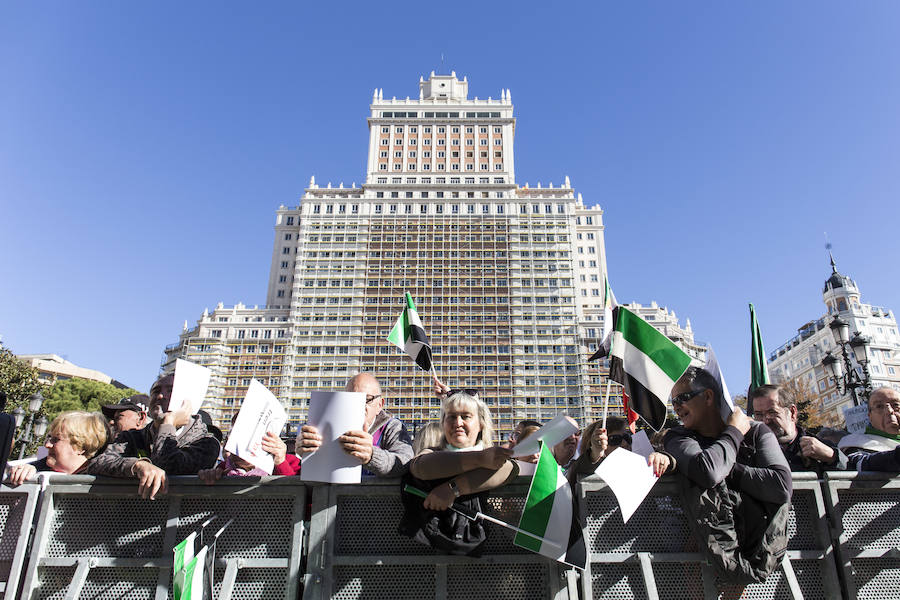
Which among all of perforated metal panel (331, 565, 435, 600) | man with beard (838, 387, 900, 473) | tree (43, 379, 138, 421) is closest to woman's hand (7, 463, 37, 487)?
perforated metal panel (331, 565, 435, 600)

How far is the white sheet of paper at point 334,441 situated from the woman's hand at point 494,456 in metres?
0.62

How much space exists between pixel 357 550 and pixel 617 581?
1329 millimetres

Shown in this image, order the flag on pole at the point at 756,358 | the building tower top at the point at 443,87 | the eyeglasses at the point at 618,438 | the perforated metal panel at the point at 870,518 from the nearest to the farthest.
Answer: the perforated metal panel at the point at 870,518 < the eyeglasses at the point at 618,438 < the flag on pole at the point at 756,358 < the building tower top at the point at 443,87

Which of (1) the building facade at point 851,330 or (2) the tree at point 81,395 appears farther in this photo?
(1) the building facade at point 851,330

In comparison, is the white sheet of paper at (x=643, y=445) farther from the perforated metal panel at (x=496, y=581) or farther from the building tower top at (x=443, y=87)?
the building tower top at (x=443, y=87)

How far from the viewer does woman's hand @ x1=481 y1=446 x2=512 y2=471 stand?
8.66ft

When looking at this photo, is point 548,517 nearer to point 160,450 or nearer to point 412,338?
point 160,450

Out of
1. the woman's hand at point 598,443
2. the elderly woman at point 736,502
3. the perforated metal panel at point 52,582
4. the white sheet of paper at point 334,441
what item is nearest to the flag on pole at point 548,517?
the woman's hand at point 598,443

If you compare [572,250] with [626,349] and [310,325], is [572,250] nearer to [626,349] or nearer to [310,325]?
[310,325]

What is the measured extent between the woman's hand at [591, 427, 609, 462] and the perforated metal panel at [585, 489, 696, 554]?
0.18m

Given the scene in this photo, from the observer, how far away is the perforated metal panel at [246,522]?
2959mm

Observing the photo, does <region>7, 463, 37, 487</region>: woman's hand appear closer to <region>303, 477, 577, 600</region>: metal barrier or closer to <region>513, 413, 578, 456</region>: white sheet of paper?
<region>303, 477, 577, 600</region>: metal barrier

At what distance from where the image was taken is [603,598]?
2916 mm

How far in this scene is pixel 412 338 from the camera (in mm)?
6766
